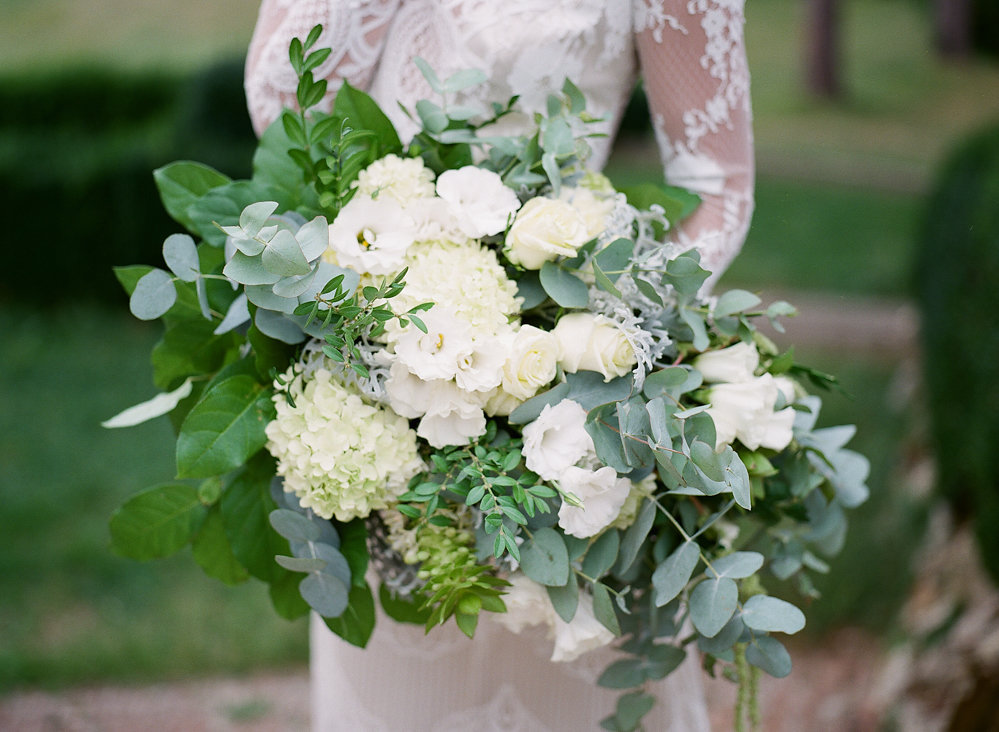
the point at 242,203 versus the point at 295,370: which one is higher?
the point at 242,203

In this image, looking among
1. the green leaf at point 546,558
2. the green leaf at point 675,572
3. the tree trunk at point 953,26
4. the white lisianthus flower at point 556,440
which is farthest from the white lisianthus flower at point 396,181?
the tree trunk at point 953,26

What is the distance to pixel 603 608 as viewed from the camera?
3.92 feet

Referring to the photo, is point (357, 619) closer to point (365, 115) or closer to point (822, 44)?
point (365, 115)

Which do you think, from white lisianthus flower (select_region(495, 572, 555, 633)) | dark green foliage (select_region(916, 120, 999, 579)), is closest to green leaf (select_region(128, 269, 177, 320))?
white lisianthus flower (select_region(495, 572, 555, 633))

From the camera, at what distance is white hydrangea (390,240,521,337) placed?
1152mm

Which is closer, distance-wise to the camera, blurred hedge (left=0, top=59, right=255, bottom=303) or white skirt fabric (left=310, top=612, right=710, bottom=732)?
white skirt fabric (left=310, top=612, right=710, bottom=732)

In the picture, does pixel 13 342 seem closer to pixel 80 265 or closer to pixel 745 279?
pixel 80 265

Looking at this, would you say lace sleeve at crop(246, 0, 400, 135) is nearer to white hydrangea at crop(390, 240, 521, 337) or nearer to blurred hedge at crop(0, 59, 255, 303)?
white hydrangea at crop(390, 240, 521, 337)

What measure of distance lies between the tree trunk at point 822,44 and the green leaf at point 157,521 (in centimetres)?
993

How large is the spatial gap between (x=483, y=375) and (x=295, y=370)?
255mm

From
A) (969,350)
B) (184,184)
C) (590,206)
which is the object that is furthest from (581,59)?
(969,350)

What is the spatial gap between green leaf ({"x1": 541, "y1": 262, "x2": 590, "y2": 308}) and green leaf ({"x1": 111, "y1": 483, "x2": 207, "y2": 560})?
0.63m

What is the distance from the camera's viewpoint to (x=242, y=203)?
1.30 m

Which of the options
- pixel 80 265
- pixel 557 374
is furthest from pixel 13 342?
pixel 557 374
